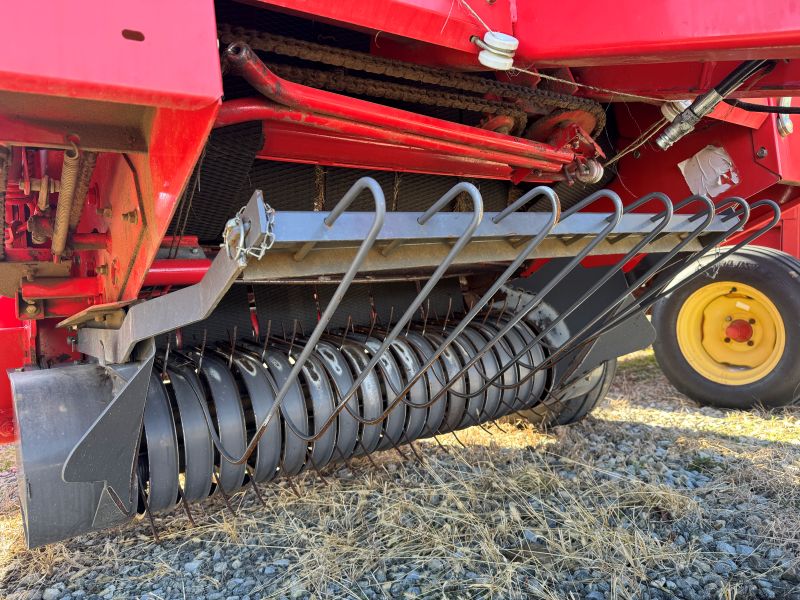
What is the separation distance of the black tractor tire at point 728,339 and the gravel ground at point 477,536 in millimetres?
736

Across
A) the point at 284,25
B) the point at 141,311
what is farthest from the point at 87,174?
the point at 284,25

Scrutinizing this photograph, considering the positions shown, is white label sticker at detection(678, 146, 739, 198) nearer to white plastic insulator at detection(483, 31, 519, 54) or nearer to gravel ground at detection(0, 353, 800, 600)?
gravel ground at detection(0, 353, 800, 600)

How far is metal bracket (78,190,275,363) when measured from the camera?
1.01m

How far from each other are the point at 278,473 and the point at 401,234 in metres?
1.09

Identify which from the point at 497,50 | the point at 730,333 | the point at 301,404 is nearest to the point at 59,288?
the point at 301,404

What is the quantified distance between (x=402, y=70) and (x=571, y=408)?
194 centimetres

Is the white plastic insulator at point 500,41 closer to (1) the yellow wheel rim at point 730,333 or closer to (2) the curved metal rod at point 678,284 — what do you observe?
(2) the curved metal rod at point 678,284

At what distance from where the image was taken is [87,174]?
1293mm

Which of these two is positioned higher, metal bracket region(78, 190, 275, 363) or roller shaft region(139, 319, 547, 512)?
metal bracket region(78, 190, 275, 363)

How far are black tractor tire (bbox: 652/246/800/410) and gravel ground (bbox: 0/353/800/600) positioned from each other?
29.0 inches

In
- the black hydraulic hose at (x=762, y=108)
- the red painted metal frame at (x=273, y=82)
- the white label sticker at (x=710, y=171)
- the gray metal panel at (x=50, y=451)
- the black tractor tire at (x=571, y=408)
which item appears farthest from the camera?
the black tractor tire at (x=571, y=408)

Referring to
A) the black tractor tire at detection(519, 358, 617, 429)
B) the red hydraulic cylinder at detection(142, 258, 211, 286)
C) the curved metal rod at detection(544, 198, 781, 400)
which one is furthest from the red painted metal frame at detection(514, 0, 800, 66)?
the black tractor tire at detection(519, 358, 617, 429)

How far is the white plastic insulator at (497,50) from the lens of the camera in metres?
1.32

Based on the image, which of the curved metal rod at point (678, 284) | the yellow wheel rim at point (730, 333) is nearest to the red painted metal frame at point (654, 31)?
the curved metal rod at point (678, 284)
